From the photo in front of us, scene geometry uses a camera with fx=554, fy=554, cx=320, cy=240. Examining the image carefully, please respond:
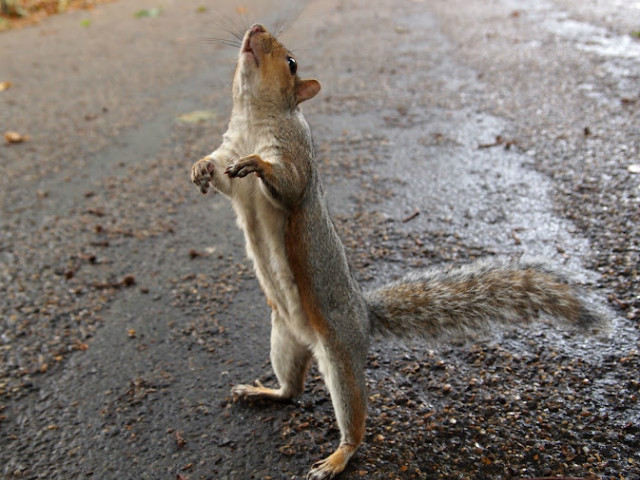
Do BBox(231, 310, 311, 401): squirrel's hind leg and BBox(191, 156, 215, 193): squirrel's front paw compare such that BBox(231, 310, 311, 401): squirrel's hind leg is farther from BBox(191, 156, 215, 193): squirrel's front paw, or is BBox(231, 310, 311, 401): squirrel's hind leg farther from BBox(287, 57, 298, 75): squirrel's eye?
BBox(287, 57, 298, 75): squirrel's eye

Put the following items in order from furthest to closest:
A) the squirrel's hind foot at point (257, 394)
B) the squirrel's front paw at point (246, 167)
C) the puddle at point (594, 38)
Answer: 1. the puddle at point (594, 38)
2. the squirrel's hind foot at point (257, 394)
3. the squirrel's front paw at point (246, 167)

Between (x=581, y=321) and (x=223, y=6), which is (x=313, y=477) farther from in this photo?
(x=223, y=6)

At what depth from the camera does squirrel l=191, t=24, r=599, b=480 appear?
199 cm

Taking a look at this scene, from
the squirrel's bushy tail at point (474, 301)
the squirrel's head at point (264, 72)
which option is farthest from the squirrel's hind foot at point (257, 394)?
the squirrel's head at point (264, 72)

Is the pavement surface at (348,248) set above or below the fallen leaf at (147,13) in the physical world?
above

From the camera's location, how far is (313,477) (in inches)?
76.8

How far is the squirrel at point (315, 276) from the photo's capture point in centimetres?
199

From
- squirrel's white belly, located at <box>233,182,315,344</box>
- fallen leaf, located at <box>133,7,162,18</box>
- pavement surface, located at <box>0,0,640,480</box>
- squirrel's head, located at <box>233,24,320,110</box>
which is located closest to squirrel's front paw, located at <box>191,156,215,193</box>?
squirrel's white belly, located at <box>233,182,315,344</box>

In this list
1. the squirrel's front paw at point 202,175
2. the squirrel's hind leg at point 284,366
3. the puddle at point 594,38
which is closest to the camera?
the squirrel's front paw at point 202,175

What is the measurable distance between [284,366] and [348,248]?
116 cm

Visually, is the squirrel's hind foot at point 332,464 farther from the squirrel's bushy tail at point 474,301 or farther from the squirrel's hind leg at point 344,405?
the squirrel's bushy tail at point 474,301

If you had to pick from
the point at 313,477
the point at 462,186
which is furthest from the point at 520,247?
the point at 313,477

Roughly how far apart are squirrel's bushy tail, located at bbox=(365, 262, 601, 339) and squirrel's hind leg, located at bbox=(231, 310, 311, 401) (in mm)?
322

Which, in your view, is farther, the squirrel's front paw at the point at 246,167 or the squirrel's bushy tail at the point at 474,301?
the squirrel's bushy tail at the point at 474,301
